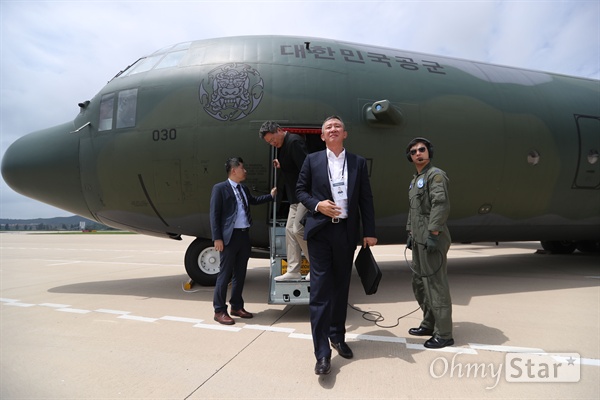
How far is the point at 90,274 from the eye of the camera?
7.76 m

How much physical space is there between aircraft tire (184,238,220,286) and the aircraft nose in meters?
1.87

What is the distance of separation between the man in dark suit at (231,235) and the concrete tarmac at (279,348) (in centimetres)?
28

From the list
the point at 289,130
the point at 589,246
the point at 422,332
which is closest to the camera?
the point at 422,332

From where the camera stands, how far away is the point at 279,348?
10.3 feet

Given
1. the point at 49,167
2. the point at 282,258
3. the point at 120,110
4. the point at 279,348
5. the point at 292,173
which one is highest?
the point at 120,110

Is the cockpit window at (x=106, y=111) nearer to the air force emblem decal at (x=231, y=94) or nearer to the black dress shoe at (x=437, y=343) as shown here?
the air force emblem decal at (x=231, y=94)

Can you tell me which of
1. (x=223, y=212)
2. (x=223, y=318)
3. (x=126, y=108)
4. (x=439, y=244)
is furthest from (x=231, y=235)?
(x=126, y=108)

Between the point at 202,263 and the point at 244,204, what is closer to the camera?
the point at 244,204

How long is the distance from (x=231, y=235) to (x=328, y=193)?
1.69 metres

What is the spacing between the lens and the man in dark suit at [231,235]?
13.1 ft

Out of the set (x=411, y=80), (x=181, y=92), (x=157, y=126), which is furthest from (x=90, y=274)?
(x=411, y=80)

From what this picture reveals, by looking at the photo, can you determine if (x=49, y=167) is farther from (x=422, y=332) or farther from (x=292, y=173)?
(x=422, y=332)

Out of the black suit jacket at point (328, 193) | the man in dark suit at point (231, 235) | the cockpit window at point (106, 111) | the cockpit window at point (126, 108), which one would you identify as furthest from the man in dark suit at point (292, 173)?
the cockpit window at point (106, 111)

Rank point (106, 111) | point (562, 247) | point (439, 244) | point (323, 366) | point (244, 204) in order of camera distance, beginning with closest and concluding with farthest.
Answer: point (323, 366) < point (439, 244) < point (244, 204) < point (106, 111) < point (562, 247)
